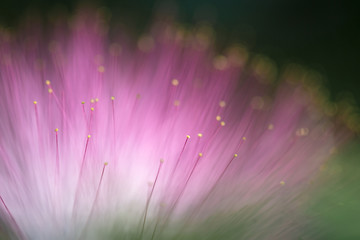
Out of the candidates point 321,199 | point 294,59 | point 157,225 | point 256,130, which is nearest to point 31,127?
point 157,225

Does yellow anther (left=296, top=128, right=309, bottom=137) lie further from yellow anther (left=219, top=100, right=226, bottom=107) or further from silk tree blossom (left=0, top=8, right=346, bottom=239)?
yellow anther (left=219, top=100, right=226, bottom=107)

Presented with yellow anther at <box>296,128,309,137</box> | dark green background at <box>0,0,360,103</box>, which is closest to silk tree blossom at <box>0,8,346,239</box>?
yellow anther at <box>296,128,309,137</box>

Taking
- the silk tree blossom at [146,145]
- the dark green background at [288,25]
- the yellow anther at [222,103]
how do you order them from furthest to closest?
the dark green background at [288,25] → the yellow anther at [222,103] → the silk tree blossom at [146,145]

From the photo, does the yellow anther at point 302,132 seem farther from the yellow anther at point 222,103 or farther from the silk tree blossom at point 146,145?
the yellow anther at point 222,103

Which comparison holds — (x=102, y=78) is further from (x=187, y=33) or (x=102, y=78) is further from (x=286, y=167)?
(x=286, y=167)

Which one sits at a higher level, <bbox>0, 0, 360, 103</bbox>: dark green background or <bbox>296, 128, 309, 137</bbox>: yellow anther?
<bbox>0, 0, 360, 103</bbox>: dark green background

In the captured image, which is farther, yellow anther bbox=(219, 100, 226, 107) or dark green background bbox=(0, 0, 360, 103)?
dark green background bbox=(0, 0, 360, 103)

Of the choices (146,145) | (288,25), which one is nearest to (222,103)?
(146,145)

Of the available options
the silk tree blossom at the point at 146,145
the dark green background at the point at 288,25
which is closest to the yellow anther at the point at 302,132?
the silk tree blossom at the point at 146,145
